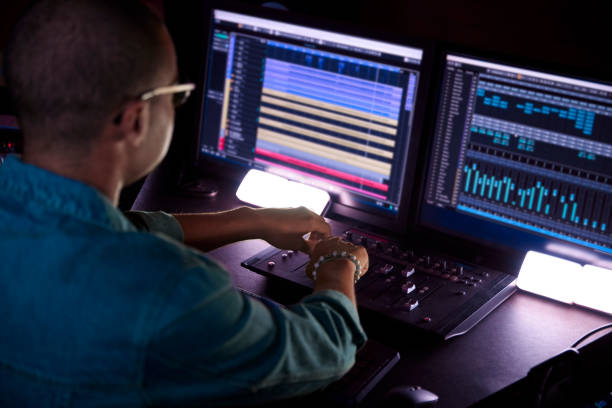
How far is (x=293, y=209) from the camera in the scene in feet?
4.74

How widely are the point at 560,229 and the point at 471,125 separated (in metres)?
0.28

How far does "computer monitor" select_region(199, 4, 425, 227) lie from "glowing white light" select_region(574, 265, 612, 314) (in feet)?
1.34

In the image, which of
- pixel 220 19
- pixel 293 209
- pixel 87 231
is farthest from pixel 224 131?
pixel 87 231

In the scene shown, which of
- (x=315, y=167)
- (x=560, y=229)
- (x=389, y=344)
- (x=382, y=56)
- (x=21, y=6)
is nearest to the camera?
(x=389, y=344)

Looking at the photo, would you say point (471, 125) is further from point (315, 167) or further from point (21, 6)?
point (21, 6)

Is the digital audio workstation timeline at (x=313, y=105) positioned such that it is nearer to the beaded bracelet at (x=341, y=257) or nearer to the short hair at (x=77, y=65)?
the beaded bracelet at (x=341, y=257)

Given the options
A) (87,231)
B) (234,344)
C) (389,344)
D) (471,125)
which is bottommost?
(389,344)

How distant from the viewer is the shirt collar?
0.83 metres

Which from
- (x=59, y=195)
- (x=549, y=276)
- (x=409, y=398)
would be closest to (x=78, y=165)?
(x=59, y=195)

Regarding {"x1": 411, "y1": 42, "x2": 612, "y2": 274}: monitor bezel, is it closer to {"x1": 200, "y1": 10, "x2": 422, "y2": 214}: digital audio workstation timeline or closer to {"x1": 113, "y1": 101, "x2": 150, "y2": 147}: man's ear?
{"x1": 200, "y1": 10, "x2": 422, "y2": 214}: digital audio workstation timeline

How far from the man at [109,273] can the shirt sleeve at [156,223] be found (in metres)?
0.30

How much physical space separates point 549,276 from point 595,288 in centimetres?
9

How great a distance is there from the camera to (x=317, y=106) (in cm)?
165

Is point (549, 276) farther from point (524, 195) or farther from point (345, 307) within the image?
point (345, 307)
